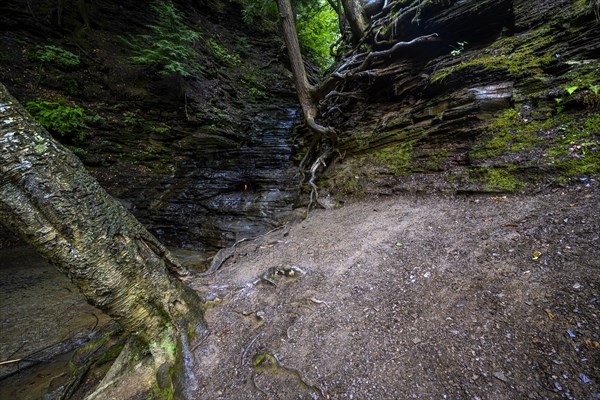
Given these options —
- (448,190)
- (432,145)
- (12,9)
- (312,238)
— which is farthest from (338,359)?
(12,9)

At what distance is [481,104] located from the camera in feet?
13.2

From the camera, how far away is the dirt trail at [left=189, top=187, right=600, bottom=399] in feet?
4.53

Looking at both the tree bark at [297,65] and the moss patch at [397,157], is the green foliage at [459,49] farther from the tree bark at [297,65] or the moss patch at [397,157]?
the tree bark at [297,65]

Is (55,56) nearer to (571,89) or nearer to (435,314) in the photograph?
(435,314)

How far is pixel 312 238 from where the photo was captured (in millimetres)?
4109

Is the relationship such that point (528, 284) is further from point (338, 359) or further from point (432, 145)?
point (432, 145)

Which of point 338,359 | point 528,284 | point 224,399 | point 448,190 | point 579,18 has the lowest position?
point 448,190

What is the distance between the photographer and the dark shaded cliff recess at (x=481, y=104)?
3049 millimetres

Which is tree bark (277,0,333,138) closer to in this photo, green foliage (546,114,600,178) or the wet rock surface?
green foliage (546,114,600,178)

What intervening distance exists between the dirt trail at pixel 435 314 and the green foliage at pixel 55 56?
32.6 ft

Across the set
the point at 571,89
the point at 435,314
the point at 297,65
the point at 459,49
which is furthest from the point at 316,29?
the point at 435,314

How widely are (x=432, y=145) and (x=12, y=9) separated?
13.5 meters

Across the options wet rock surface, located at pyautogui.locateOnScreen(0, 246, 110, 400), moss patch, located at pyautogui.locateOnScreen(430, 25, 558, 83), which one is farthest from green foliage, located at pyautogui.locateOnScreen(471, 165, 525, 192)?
wet rock surface, located at pyautogui.locateOnScreen(0, 246, 110, 400)

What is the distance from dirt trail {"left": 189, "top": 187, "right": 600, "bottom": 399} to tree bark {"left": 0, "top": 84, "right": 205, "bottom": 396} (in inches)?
21.5
